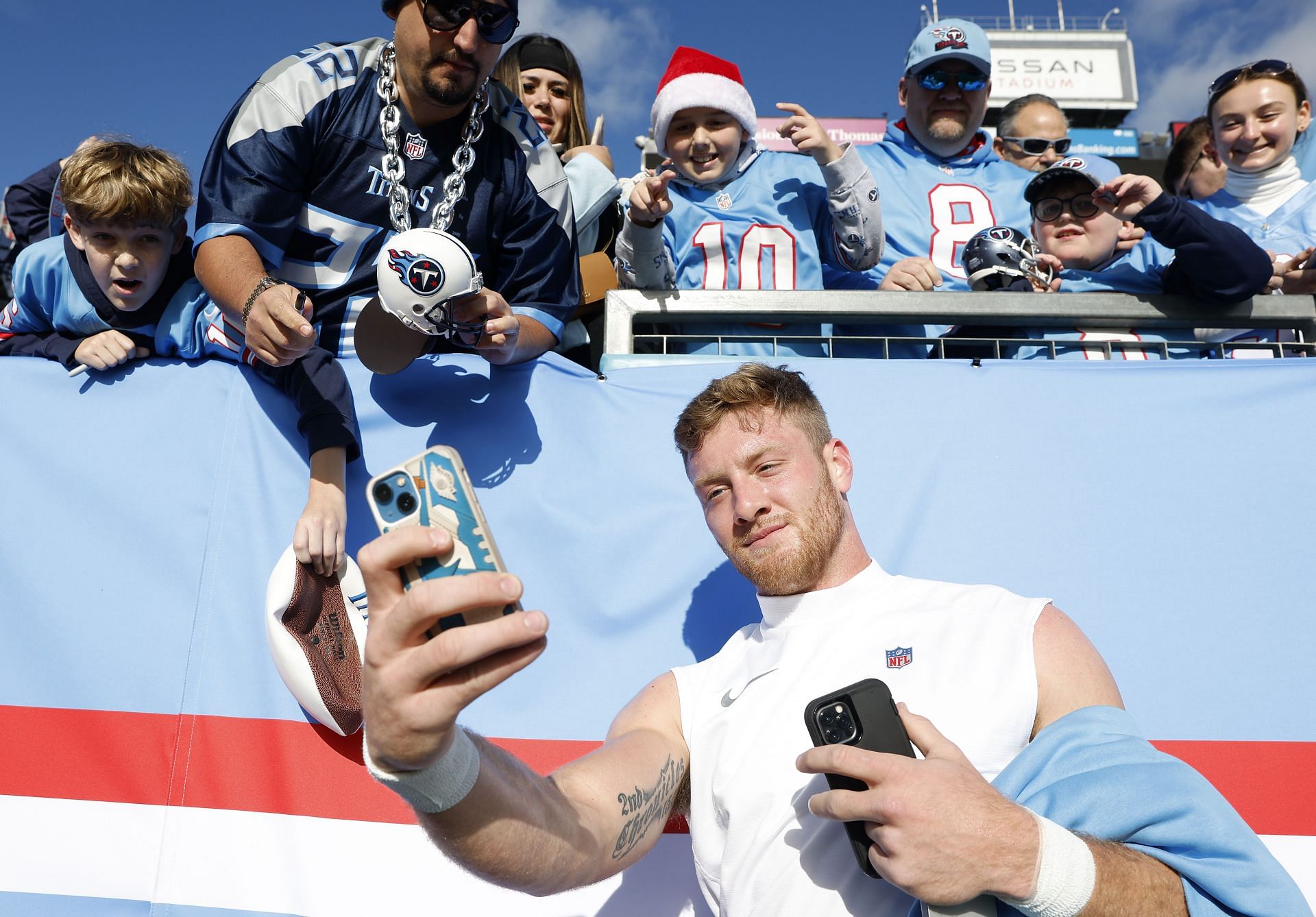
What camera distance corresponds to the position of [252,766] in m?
2.15

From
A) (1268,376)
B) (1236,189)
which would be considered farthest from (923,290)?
(1236,189)

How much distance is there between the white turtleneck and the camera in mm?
3412

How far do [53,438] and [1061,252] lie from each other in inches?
125

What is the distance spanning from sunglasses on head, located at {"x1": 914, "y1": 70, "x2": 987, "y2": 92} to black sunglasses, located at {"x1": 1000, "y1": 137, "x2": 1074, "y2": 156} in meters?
0.55

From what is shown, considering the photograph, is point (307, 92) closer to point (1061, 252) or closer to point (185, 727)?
point (185, 727)

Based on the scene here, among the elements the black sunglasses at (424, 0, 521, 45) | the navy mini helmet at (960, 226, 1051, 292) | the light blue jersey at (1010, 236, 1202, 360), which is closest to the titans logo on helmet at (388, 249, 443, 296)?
the black sunglasses at (424, 0, 521, 45)

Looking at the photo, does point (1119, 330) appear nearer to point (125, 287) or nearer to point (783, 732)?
point (783, 732)

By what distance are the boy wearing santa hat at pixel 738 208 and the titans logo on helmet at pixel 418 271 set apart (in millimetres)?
977

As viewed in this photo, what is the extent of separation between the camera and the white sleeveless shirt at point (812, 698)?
1575mm

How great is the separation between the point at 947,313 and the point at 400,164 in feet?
5.40

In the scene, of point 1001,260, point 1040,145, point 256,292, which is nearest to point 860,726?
point 256,292

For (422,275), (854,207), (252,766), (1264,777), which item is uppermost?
(854,207)

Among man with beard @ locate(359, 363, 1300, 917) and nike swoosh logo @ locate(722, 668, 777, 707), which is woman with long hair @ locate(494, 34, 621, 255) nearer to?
man with beard @ locate(359, 363, 1300, 917)

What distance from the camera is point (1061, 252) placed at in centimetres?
309
